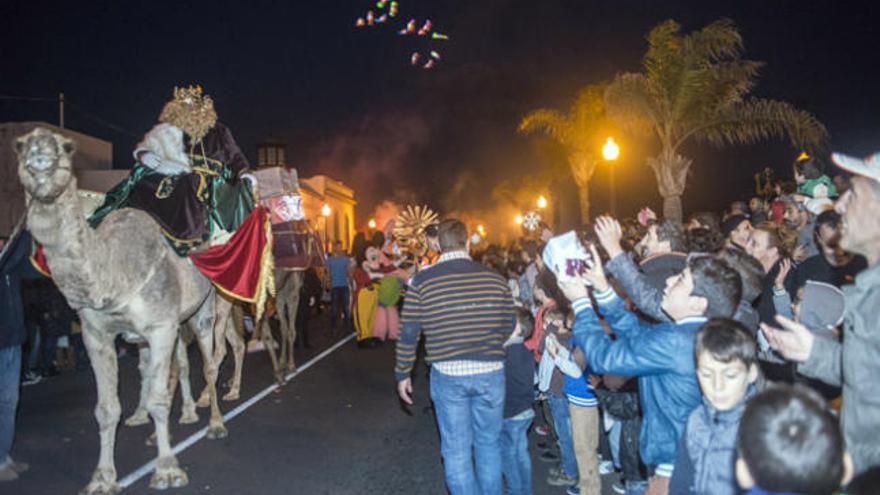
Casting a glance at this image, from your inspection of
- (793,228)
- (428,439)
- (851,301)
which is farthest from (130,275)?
(793,228)

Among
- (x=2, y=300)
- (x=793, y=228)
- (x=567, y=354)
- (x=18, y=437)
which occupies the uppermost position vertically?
(x=793, y=228)

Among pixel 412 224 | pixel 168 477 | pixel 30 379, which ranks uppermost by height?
pixel 412 224

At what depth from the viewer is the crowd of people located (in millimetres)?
2688

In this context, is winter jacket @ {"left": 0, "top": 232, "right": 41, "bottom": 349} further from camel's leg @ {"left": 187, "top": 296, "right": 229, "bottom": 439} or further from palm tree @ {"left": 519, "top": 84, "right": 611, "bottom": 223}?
palm tree @ {"left": 519, "top": 84, "right": 611, "bottom": 223}

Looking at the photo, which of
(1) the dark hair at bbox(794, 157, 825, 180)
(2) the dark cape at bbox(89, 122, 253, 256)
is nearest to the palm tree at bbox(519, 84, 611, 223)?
(1) the dark hair at bbox(794, 157, 825, 180)

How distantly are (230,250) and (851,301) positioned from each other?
6358 millimetres

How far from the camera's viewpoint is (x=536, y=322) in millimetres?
6875

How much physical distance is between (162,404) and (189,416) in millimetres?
2270

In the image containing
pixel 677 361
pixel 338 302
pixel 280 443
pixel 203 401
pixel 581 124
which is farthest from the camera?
pixel 581 124

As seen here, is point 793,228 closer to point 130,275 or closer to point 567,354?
point 567,354

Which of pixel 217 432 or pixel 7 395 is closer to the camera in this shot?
pixel 7 395

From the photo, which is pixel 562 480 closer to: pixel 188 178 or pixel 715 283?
pixel 715 283

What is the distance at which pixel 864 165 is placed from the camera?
2.96 meters

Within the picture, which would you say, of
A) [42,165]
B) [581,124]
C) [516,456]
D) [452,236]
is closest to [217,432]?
[42,165]
